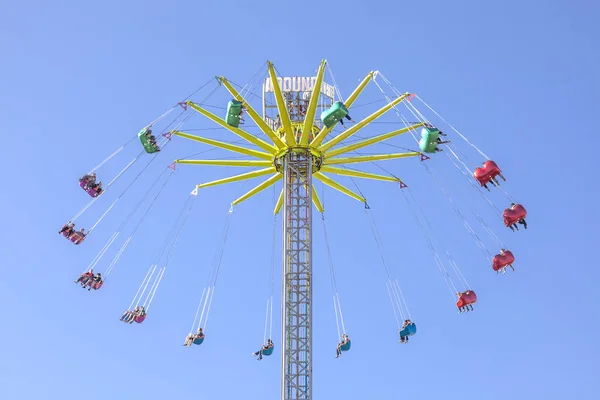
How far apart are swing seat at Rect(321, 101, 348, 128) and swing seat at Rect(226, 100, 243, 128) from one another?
3982 mm

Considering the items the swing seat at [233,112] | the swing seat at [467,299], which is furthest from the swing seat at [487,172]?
the swing seat at [233,112]

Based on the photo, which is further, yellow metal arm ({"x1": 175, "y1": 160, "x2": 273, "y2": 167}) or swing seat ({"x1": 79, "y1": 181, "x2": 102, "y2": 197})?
swing seat ({"x1": 79, "y1": 181, "x2": 102, "y2": 197})

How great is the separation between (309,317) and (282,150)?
8.66 metres

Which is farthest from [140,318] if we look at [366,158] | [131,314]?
[366,158]

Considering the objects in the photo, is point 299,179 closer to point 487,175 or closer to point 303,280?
point 303,280

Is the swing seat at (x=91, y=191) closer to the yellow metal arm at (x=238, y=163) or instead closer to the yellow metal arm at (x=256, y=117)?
the yellow metal arm at (x=238, y=163)

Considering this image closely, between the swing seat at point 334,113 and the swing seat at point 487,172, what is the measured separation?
7.34 metres

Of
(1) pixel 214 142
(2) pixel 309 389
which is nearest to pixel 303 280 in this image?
(2) pixel 309 389

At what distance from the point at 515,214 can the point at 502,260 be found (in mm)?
2691

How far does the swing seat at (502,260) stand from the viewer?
154ft

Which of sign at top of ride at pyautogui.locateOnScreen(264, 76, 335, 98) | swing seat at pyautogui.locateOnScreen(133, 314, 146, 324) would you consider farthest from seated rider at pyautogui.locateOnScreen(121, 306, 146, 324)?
sign at top of ride at pyautogui.locateOnScreen(264, 76, 335, 98)

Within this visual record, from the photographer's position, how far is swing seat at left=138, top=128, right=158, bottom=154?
159 ft

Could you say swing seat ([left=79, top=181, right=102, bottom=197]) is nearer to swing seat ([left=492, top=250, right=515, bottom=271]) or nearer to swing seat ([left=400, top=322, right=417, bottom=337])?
swing seat ([left=400, top=322, right=417, bottom=337])

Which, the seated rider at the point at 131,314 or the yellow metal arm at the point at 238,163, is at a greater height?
the yellow metal arm at the point at 238,163
